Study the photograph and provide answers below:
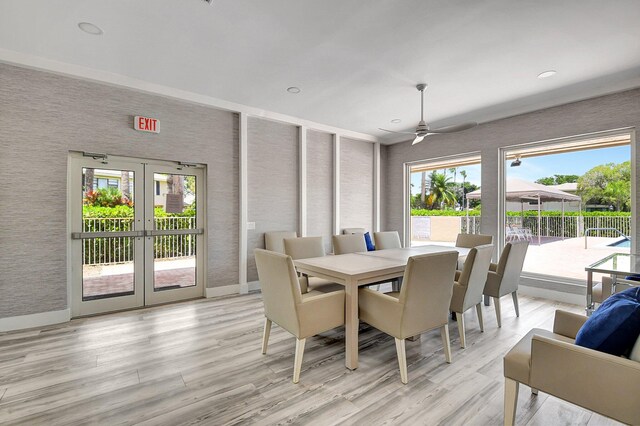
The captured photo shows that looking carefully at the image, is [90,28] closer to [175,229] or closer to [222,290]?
[175,229]

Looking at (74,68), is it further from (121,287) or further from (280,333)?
(280,333)

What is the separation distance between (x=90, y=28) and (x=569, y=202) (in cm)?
632

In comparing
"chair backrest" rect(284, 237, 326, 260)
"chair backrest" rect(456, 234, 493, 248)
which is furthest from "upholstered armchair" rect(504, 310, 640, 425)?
"chair backrest" rect(456, 234, 493, 248)

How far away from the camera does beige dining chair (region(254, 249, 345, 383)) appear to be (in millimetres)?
2127

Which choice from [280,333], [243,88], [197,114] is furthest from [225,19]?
[280,333]

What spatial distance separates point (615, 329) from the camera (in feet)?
4.16

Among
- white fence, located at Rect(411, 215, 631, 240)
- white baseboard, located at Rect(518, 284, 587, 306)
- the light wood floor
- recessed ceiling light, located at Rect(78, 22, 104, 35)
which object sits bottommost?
the light wood floor

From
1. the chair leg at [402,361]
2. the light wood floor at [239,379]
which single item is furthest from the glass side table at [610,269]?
the chair leg at [402,361]

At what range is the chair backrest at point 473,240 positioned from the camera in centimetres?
397

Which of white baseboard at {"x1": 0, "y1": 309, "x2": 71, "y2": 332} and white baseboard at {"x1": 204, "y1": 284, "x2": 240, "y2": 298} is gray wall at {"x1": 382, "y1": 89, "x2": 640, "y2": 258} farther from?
white baseboard at {"x1": 0, "y1": 309, "x2": 71, "y2": 332}

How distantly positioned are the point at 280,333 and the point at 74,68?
3.78m

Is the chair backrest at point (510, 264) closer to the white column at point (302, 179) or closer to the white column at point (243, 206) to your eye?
the white column at point (302, 179)

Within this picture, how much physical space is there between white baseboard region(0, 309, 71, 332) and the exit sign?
236 centimetres

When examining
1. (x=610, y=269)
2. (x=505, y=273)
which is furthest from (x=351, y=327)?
(x=610, y=269)
